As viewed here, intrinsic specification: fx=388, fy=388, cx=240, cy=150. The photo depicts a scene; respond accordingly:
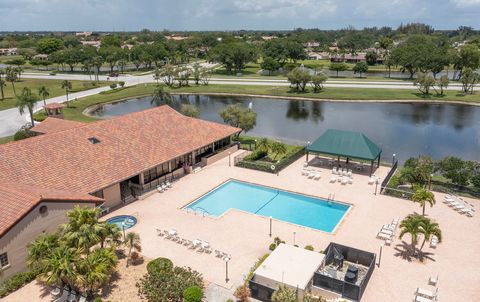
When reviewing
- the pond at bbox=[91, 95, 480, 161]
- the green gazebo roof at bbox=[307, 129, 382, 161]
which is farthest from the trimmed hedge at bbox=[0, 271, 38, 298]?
the pond at bbox=[91, 95, 480, 161]

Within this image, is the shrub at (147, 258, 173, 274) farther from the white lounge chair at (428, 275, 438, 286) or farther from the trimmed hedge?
the white lounge chair at (428, 275, 438, 286)

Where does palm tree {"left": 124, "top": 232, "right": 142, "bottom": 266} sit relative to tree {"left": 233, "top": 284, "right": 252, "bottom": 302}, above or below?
above

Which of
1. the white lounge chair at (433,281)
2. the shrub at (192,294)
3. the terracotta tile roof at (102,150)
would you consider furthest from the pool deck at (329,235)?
the terracotta tile roof at (102,150)

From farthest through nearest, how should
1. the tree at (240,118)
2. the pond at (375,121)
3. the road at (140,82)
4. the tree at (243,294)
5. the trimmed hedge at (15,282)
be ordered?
1. the road at (140,82)
2. the pond at (375,121)
3. the tree at (240,118)
4. the trimmed hedge at (15,282)
5. the tree at (243,294)

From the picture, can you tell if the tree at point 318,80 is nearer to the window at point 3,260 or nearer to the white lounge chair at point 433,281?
the white lounge chair at point 433,281

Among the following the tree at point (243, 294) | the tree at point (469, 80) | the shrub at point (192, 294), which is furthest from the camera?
the tree at point (469, 80)

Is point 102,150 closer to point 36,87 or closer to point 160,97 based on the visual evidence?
point 160,97

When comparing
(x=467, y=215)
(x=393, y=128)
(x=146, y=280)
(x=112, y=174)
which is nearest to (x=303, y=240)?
(x=146, y=280)

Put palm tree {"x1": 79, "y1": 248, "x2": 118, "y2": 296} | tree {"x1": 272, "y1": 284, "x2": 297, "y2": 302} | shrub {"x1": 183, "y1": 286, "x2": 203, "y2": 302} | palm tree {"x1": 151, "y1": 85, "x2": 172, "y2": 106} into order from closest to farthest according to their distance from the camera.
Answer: tree {"x1": 272, "y1": 284, "x2": 297, "y2": 302} → palm tree {"x1": 79, "y1": 248, "x2": 118, "y2": 296} → shrub {"x1": 183, "y1": 286, "x2": 203, "y2": 302} → palm tree {"x1": 151, "y1": 85, "x2": 172, "y2": 106}
